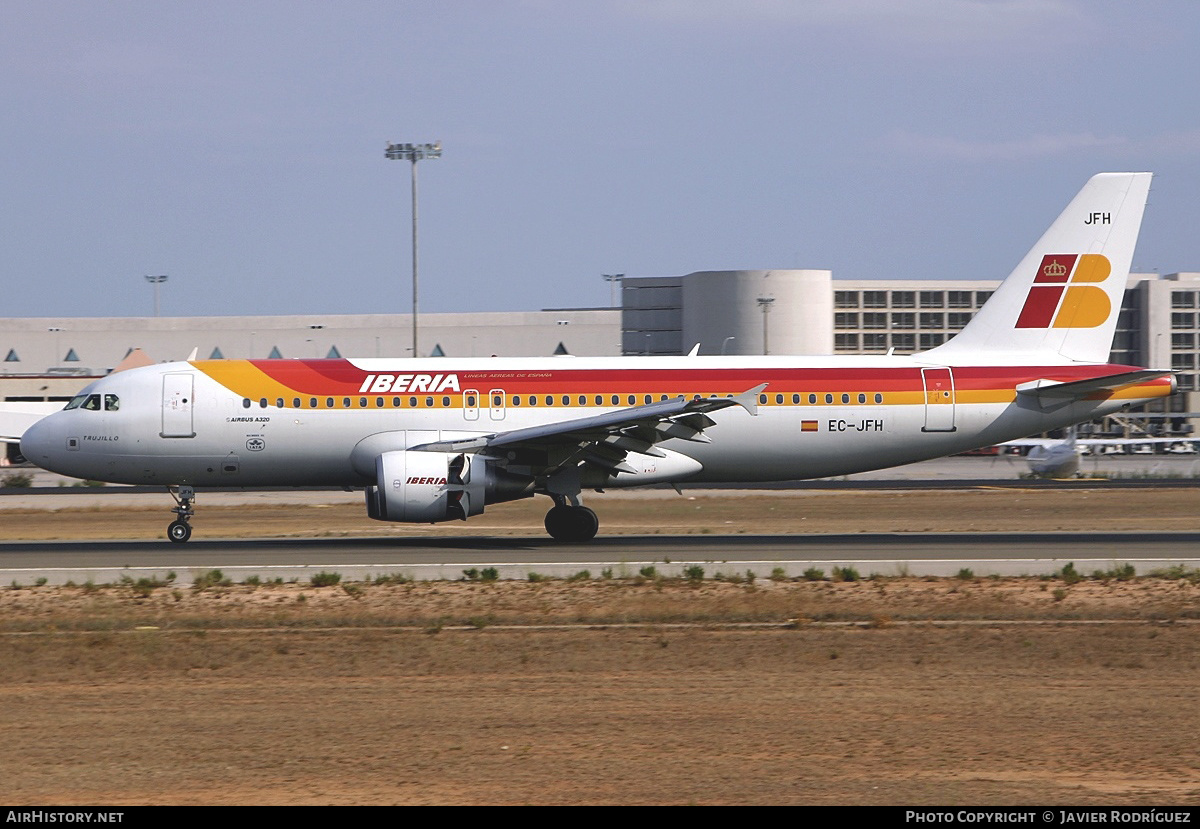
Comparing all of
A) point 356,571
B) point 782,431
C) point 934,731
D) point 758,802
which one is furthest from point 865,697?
point 782,431

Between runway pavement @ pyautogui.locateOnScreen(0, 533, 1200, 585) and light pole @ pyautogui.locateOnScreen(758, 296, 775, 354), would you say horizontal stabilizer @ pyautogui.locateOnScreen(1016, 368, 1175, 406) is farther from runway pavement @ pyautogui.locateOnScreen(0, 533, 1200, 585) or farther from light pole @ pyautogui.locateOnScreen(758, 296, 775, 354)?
light pole @ pyautogui.locateOnScreen(758, 296, 775, 354)

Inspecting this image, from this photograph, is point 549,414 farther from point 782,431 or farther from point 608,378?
point 782,431

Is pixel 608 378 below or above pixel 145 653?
above

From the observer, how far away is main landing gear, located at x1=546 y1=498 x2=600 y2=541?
2528 cm

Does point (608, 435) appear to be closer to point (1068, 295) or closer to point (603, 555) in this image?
point (603, 555)

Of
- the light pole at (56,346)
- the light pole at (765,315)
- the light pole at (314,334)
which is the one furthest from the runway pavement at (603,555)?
the light pole at (56,346)

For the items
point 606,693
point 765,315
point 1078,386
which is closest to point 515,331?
point 765,315

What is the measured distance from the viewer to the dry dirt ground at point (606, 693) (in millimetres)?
9156

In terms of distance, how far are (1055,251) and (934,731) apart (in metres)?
19.5

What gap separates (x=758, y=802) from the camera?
8.53m

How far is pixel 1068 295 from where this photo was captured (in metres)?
27.3

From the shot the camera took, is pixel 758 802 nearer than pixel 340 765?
Yes

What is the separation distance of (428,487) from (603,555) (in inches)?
139

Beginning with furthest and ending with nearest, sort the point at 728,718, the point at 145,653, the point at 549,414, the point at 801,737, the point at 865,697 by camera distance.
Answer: the point at 549,414 < the point at 145,653 < the point at 865,697 < the point at 728,718 < the point at 801,737
